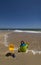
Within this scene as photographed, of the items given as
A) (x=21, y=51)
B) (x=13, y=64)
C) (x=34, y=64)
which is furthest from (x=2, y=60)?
(x=21, y=51)

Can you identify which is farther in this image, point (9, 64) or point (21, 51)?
point (21, 51)

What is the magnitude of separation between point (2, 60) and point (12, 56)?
0.96 meters

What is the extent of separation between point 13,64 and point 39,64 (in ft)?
3.58

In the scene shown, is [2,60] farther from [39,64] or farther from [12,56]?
[39,64]

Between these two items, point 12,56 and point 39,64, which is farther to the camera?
point 12,56

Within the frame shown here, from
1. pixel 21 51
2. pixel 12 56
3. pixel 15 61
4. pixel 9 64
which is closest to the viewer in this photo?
pixel 9 64

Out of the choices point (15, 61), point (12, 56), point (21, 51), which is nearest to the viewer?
point (15, 61)

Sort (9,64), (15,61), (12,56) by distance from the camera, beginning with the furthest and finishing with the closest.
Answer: (12,56) < (15,61) < (9,64)

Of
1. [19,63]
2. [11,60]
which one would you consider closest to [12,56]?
[11,60]

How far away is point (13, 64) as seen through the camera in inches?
342

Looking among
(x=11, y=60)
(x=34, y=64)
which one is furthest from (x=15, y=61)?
(x=34, y=64)

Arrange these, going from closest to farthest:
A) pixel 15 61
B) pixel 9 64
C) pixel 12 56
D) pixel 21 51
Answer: pixel 9 64, pixel 15 61, pixel 12 56, pixel 21 51

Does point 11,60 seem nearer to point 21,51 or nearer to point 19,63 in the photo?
point 19,63

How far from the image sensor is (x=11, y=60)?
31.1 ft
